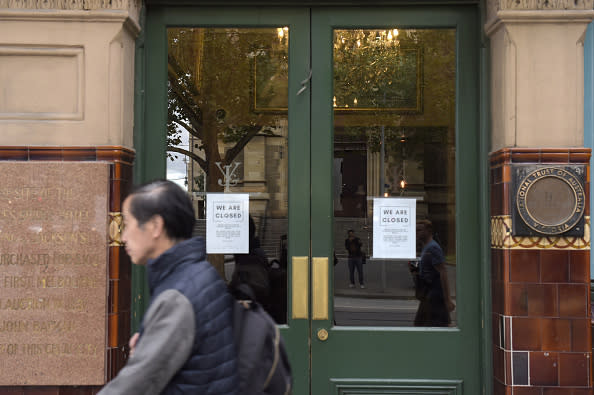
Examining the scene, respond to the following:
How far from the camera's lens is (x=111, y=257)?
3.64m

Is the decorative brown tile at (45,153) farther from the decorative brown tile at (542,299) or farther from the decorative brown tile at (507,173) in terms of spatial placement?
the decorative brown tile at (542,299)

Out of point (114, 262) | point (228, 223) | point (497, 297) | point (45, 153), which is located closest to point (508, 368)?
point (497, 297)

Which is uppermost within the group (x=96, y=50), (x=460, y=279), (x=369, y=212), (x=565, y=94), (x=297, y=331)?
(x=96, y=50)

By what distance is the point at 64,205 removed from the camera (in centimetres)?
362

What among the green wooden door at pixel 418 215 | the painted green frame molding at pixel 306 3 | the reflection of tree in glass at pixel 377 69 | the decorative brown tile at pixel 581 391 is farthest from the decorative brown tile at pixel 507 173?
the decorative brown tile at pixel 581 391

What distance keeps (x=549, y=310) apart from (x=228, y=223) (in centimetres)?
221

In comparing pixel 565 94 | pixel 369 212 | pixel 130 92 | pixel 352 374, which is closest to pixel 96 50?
pixel 130 92

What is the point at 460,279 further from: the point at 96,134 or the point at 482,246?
the point at 96,134

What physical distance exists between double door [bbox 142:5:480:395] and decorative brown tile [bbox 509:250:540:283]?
1.22ft

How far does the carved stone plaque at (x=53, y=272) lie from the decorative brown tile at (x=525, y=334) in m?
2.63

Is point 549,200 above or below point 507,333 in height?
above

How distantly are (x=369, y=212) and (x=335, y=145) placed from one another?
0.54 metres

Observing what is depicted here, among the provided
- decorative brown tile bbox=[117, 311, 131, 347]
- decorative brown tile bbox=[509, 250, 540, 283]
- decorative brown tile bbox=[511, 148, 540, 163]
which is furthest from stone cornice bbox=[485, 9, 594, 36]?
decorative brown tile bbox=[117, 311, 131, 347]

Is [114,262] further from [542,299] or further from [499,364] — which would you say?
[542,299]
